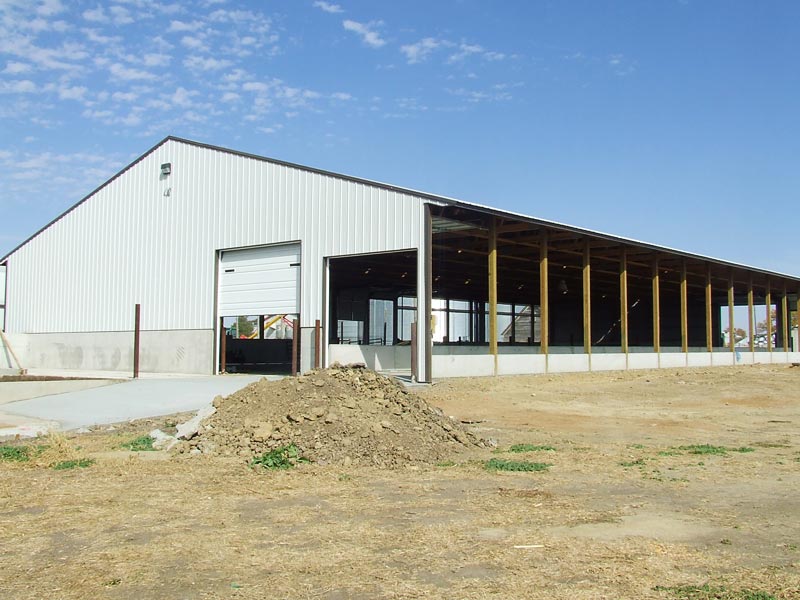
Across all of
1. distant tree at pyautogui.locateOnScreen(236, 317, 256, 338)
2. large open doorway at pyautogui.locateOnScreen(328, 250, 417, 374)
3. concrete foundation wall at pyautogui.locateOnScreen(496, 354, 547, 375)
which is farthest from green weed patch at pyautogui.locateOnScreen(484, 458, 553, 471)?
distant tree at pyautogui.locateOnScreen(236, 317, 256, 338)

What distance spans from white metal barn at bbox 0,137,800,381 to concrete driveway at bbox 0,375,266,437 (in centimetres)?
561

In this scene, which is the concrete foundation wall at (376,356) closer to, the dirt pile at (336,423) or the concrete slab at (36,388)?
the concrete slab at (36,388)

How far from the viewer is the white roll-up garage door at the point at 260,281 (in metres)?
29.2

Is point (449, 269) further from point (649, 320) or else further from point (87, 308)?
point (649, 320)

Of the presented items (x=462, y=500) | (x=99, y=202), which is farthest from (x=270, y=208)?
(x=462, y=500)

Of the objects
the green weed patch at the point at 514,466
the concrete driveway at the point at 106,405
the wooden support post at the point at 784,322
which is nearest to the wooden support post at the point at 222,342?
the concrete driveway at the point at 106,405

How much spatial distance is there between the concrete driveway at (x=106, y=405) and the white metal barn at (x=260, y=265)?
5.61m

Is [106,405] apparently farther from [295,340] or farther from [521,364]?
[521,364]

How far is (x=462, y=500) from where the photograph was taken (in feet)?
28.5

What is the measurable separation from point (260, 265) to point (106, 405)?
11.3m

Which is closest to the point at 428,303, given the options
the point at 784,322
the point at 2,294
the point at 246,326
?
the point at 2,294

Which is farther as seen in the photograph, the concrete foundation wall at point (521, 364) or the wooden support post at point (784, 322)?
the wooden support post at point (784, 322)

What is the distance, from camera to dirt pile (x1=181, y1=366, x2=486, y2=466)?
11.6 meters

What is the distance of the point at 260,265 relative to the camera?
3009 centimetres
